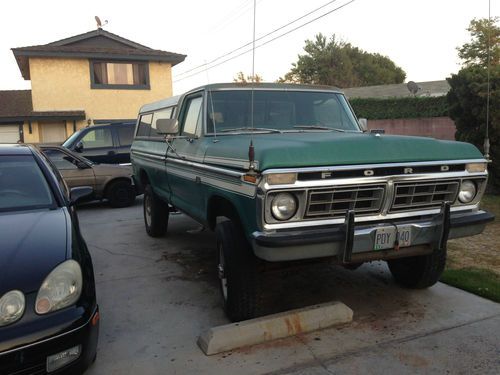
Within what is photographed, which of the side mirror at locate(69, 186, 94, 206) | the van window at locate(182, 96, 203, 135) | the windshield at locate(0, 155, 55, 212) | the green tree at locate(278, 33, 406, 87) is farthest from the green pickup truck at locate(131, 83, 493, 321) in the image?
the green tree at locate(278, 33, 406, 87)

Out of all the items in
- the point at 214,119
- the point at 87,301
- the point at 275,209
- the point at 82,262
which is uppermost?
the point at 214,119

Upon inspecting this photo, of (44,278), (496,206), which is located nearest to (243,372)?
(44,278)

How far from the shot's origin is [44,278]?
2.74m

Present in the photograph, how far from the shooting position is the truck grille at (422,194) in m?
3.58

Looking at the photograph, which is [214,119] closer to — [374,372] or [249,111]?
[249,111]

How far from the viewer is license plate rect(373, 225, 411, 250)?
3.39 meters

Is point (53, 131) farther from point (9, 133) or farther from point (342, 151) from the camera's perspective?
point (342, 151)

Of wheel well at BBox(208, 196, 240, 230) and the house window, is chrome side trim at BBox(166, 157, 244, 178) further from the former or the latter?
the house window

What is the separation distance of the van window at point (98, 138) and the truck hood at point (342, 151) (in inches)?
321

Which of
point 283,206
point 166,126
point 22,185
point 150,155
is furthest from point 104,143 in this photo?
point 283,206

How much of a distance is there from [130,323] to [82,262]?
3.69 ft

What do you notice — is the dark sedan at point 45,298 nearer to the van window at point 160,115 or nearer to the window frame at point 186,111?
the window frame at point 186,111

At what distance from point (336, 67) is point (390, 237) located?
2181 inches

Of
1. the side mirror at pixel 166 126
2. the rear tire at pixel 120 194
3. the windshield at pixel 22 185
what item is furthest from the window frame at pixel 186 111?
the rear tire at pixel 120 194
